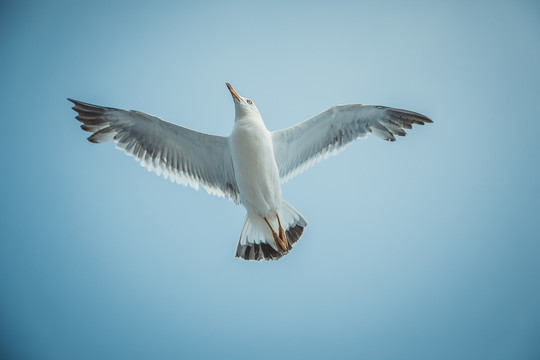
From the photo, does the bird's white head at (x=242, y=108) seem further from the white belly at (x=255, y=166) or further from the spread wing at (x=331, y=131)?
the spread wing at (x=331, y=131)

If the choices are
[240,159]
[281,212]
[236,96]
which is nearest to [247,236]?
[281,212]

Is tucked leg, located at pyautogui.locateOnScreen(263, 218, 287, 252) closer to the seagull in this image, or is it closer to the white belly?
the seagull

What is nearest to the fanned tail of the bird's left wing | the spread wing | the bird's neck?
the bird's left wing

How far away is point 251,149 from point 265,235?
0.89 meters

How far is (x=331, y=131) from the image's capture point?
4230 mm

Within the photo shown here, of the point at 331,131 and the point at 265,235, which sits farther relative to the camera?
the point at 331,131

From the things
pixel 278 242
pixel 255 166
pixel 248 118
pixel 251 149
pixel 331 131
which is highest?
pixel 331 131

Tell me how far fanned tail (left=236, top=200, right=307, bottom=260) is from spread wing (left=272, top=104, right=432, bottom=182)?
433 mm

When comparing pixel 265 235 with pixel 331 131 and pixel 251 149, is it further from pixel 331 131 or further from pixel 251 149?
pixel 331 131

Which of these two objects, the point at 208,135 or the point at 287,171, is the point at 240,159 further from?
the point at 287,171

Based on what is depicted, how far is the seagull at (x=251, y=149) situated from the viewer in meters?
3.72

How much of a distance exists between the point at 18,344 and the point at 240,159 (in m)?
3.70

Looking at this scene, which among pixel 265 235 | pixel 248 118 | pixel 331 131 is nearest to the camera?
pixel 248 118

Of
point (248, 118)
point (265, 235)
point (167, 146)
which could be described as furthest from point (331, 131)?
point (167, 146)
